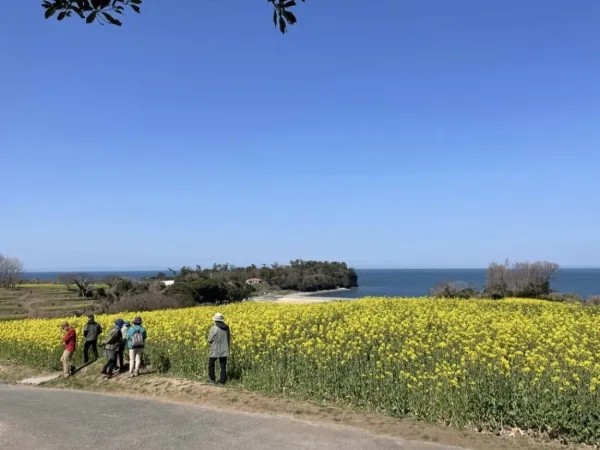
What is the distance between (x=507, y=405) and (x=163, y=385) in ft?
25.1

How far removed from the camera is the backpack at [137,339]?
14.2m

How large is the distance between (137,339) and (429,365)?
7.78 meters

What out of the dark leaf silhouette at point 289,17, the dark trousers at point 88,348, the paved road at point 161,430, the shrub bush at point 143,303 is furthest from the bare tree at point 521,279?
the dark leaf silhouette at point 289,17

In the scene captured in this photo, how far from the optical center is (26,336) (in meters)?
22.2

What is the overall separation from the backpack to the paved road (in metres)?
3.07

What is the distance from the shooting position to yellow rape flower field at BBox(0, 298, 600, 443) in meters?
8.23

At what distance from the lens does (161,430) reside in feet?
28.7

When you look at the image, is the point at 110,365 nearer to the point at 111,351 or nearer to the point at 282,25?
the point at 111,351

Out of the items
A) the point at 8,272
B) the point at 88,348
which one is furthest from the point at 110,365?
the point at 8,272

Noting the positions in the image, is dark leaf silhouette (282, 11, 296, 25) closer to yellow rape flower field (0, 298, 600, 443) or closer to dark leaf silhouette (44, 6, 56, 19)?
dark leaf silhouette (44, 6, 56, 19)

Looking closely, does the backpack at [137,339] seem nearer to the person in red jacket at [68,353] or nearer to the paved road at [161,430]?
the paved road at [161,430]

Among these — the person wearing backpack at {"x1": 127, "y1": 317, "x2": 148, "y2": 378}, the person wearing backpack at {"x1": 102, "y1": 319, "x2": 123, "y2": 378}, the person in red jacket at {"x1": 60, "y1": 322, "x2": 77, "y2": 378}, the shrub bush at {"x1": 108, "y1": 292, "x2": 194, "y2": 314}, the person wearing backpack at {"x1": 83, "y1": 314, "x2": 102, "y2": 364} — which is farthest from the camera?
the shrub bush at {"x1": 108, "y1": 292, "x2": 194, "y2": 314}

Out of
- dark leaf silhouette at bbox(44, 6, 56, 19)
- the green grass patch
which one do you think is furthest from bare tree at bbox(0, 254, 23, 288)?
dark leaf silhouette at bbox(44, 6, 56, 19)

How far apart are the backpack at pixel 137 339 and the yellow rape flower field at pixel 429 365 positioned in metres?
0.66
